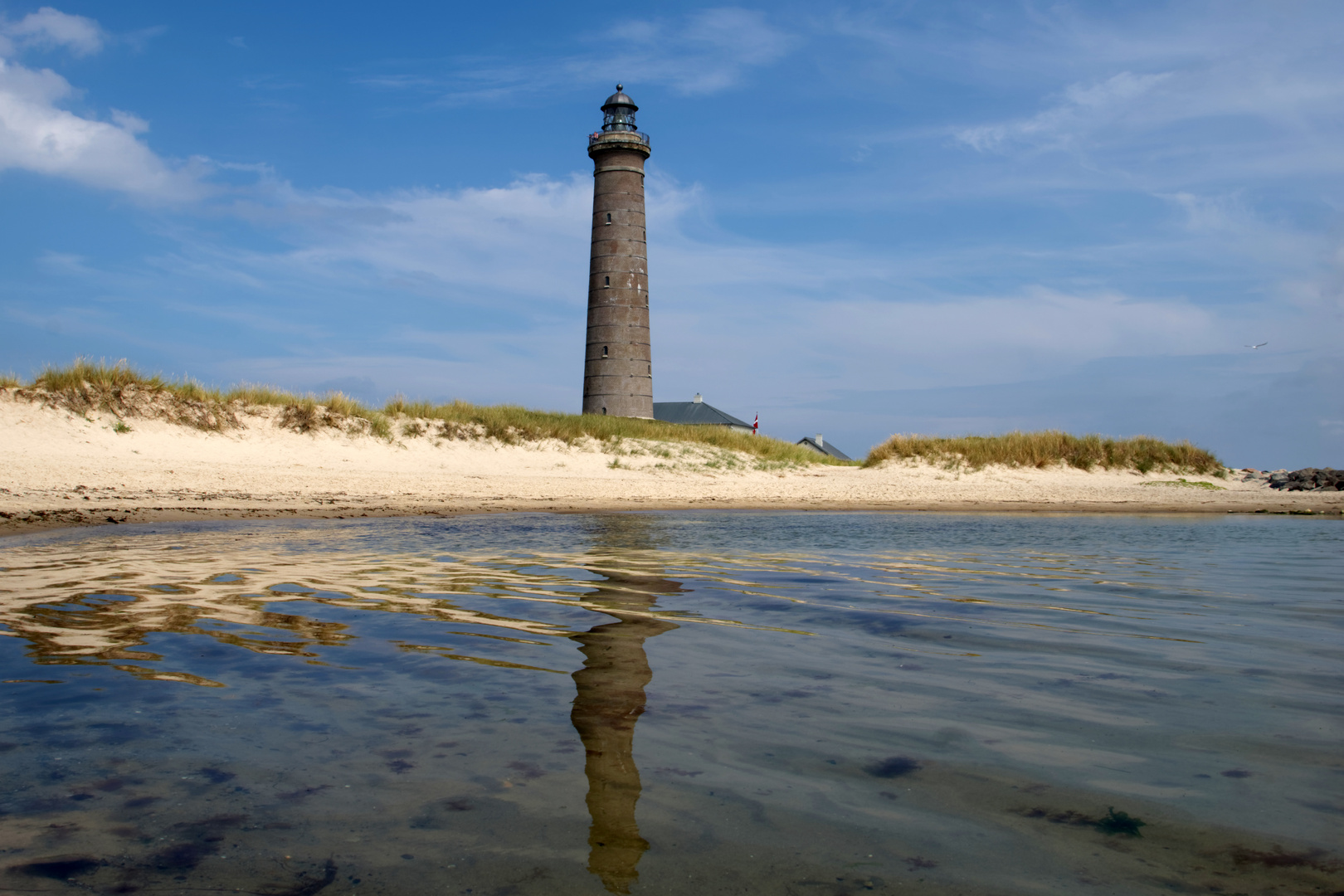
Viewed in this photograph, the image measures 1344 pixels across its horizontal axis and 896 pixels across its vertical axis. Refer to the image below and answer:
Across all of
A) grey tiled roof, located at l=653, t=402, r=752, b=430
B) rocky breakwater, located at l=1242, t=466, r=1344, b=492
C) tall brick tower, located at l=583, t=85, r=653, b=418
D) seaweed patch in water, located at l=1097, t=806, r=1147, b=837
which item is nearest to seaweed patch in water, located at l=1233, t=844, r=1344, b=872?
seaweed patch in water, located at l=1097, t=806, r=1147, b=837

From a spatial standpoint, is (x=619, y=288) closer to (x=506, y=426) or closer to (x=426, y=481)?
(x=506, y=426)

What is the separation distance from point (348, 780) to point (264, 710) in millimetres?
698

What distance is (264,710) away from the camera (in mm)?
2688

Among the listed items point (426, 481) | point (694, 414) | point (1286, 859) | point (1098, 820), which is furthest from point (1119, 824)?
point (694, 414)

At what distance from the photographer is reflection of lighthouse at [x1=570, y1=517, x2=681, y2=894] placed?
1.80 metres

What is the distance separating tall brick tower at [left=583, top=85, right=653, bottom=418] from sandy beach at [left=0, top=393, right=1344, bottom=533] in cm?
1095

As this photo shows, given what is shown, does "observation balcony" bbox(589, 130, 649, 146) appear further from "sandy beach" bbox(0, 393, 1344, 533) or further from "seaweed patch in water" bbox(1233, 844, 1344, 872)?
"seaweed patch in water" bbox(1233, 844, 1344, 872)

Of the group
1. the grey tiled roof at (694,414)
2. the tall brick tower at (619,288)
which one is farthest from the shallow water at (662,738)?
the grey tiled roof at (694,414)

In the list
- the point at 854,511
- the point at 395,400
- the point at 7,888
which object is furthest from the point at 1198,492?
the point at 7,888

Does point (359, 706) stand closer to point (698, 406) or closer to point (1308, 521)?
point (1308, 521)

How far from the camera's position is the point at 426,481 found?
637 inches

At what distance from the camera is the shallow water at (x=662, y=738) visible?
5.76 ft

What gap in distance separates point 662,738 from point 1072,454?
22.5 m

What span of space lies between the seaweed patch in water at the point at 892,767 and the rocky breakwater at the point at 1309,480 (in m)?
21.6
